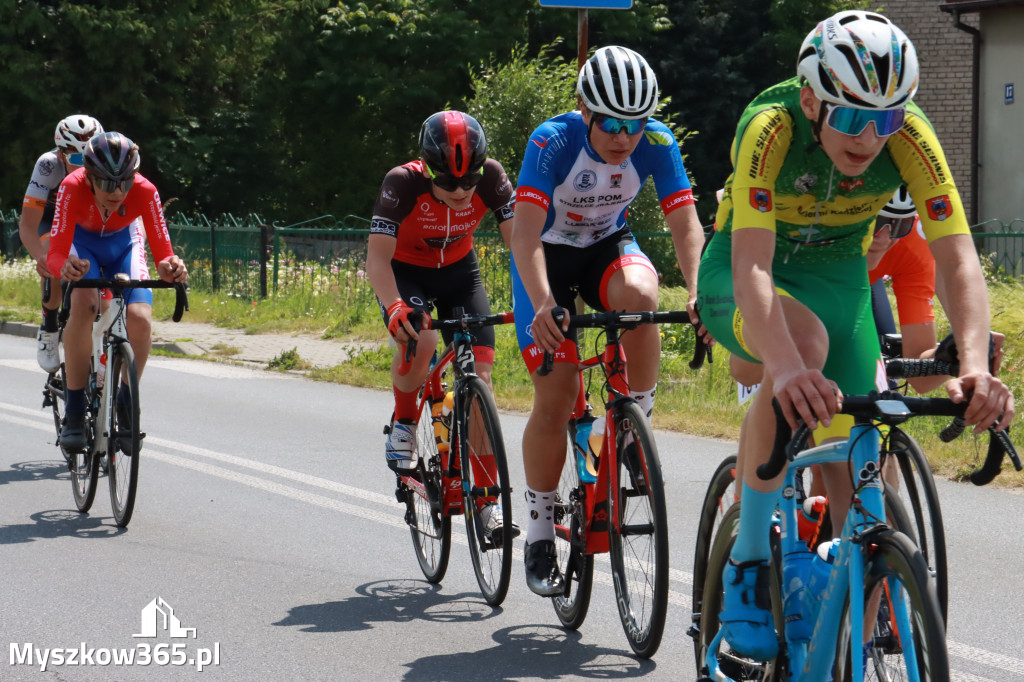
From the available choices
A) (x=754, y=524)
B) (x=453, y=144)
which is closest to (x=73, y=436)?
(x=453, y=144)

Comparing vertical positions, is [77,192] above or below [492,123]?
below

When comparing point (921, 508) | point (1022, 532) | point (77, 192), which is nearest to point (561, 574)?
point (921, 508)

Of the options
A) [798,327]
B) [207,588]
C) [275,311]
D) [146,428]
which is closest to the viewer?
[798,327]

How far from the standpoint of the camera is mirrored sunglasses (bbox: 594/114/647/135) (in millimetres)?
4703

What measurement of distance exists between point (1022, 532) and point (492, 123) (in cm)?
1479

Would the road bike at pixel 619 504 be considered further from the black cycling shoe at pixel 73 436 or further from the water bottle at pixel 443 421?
the black cycling shoe at pixel 73 436

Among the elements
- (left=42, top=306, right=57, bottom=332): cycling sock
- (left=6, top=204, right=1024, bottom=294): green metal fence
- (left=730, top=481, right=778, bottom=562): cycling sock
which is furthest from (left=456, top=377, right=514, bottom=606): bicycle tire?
(left=6, top=204, right=1024, bottom=294): green metal fence

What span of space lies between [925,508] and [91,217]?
5.19m

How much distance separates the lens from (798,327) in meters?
3.44

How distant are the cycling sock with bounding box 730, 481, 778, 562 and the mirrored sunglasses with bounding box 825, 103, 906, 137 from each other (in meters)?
0.95

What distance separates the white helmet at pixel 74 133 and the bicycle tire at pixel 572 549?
5.09m

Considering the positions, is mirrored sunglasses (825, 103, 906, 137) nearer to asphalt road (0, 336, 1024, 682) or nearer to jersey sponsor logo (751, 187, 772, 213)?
jersey sponsor logo (751, 187, 772, 213)

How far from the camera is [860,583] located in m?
2.90

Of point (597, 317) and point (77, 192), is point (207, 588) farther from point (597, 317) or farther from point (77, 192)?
point (77, 192)
